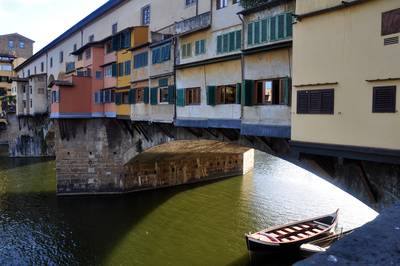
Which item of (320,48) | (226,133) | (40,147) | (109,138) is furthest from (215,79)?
(40,147)

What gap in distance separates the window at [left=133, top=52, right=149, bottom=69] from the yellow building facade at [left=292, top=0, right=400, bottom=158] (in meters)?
13.3

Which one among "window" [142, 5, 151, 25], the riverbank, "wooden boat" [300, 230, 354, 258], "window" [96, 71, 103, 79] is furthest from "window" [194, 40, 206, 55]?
the riverbank

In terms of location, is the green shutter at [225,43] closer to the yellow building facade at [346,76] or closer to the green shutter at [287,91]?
the green shutter at [287,91]

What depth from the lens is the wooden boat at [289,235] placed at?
51.1 feet

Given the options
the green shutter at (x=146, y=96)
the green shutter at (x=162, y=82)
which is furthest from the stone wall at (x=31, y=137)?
the green shutter at (x=162, y=82)

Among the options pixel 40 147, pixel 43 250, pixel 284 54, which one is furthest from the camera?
pixel 40 147

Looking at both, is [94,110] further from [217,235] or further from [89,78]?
[217,235]

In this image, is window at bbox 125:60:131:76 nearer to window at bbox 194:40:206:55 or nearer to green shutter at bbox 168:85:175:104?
green shutter at bbox 168:85:175:104

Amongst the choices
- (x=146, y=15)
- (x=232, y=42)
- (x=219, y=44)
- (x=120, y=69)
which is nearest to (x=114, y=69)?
(x=120, y=69)

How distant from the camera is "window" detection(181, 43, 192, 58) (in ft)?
62.4

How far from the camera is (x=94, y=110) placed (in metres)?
29.5

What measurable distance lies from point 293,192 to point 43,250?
1710 centimetres

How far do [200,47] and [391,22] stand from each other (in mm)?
10196

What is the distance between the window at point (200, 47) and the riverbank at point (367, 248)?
16116mm
